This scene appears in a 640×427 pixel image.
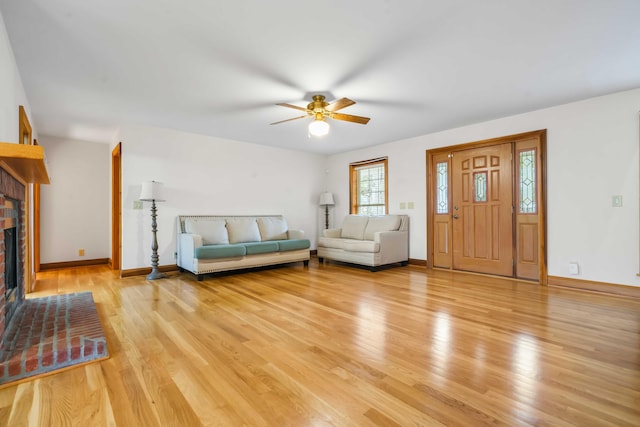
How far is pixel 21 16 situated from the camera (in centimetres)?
205

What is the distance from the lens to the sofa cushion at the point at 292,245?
5082 mm

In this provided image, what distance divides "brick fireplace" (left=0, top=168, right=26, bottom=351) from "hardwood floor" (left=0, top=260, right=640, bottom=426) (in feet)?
2.05

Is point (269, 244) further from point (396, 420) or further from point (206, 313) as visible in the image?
point (396, 420)

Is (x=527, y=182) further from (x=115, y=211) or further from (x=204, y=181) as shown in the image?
(x=115, y=211)

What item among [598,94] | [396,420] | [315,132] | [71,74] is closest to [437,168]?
[598,94]

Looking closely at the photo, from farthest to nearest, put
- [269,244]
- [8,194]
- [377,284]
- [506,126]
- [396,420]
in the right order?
1. [269,244]
2. [506,126]
3. [377,284]
4. [8,194]
5. [396,420]

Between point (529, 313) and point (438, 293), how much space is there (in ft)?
2.98

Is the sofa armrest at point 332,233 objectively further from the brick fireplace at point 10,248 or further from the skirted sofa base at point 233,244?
the brick fireplace at point 10,248

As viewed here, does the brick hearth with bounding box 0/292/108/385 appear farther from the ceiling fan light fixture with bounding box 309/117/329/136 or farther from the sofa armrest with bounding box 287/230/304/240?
the sofa armrest with bounding box 287/230/304/240

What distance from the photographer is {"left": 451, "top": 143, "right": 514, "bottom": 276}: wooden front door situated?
432cm

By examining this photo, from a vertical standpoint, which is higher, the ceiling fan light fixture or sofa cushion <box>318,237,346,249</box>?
the ceiling fan light fixture

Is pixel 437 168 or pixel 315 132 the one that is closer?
pixel 315 132

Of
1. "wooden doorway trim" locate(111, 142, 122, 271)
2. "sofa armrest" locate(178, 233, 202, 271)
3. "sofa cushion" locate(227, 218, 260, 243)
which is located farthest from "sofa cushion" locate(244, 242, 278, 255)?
"wooden doorway trim" locate(111, 142, 122, 271)

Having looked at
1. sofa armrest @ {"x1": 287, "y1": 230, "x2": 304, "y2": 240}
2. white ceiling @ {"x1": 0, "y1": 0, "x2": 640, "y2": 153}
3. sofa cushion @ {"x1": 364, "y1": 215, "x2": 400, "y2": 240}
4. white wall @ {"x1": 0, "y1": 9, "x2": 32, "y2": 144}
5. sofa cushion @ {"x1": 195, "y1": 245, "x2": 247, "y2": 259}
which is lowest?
sofa cushion @ {"x1": 195, "y1": 245, "x2": 247, "y2": 259}
